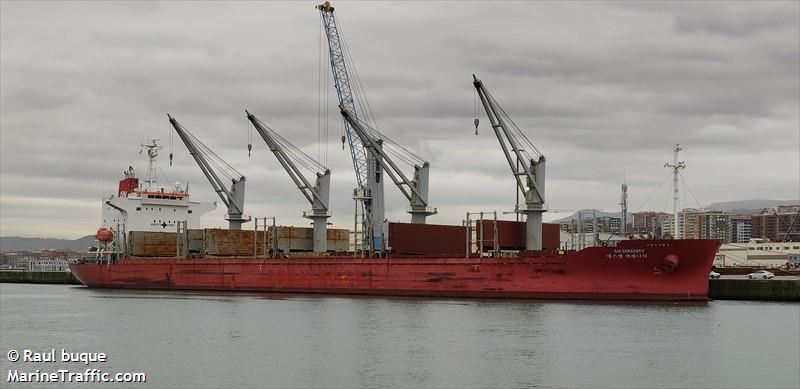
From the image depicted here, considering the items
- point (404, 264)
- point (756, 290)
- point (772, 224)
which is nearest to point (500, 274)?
point (404, 264)

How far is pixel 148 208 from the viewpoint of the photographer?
247 ft

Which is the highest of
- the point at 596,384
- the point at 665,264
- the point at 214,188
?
the point at 214,188

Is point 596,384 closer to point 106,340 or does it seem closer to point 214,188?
point 106,340

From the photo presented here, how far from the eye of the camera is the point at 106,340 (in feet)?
112

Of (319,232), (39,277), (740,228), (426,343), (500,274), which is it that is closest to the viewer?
(426,343)

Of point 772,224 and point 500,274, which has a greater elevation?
point 772,224

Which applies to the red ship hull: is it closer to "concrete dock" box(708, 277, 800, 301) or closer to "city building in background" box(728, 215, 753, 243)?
"concrete dock" box(708, 277, 800, 301)

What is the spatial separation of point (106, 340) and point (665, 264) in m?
27.8

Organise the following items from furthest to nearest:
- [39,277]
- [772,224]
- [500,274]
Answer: [772,224], [39,277], [500,274]

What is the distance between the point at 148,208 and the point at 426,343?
48.9 metres

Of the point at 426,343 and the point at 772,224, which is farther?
the point at 772,224

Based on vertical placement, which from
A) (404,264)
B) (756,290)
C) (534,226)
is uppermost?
(534,226)

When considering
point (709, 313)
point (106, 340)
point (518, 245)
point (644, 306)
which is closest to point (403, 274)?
point (518, 245)

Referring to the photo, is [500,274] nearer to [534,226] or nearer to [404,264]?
[534,226]
